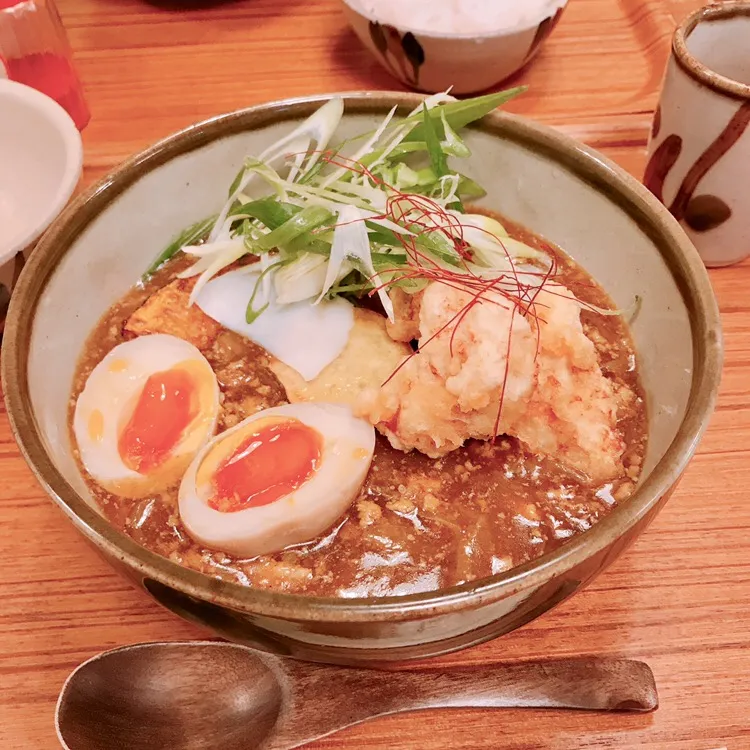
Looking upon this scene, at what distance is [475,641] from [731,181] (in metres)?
1.20

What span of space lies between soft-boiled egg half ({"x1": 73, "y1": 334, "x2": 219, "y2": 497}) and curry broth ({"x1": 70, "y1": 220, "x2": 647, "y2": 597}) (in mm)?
39

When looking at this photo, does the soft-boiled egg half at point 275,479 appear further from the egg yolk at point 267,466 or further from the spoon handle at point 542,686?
the spoon handle at point 542,686

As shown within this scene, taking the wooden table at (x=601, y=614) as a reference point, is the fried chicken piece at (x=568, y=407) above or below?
above

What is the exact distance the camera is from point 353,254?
1.42 meters

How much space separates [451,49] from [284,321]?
97 centimetres

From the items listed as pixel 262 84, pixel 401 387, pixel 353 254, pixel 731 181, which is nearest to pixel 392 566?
pixel 401 387

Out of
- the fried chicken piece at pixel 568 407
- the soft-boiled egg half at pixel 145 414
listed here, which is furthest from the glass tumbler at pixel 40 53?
the fried chicken piece at pixel 568 407

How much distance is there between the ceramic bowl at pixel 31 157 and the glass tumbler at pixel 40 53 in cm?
19

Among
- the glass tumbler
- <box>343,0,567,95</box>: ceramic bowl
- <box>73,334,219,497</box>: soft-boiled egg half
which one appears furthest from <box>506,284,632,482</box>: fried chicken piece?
the glass tumbler

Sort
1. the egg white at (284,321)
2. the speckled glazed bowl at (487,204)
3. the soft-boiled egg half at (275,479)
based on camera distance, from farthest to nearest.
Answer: the egg white at (284,321)
the soft-boiled egg half at (275,479)
the speckled glazed bowl at (487,204)

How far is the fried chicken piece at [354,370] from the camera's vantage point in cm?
131

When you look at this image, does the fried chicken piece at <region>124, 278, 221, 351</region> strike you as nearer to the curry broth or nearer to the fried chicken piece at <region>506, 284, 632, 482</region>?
the curry broth

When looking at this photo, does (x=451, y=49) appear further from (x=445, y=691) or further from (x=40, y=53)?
(x=445, y=691)

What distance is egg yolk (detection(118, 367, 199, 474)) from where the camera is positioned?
4.00 feet
